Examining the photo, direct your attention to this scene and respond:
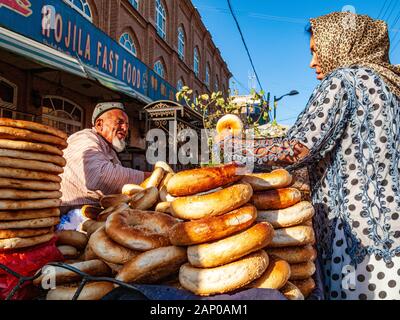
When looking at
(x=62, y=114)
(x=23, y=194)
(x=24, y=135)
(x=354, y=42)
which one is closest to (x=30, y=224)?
(x=23, y=194)

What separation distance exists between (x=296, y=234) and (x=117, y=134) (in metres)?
2.75

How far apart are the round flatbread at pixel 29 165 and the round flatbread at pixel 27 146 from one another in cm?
6

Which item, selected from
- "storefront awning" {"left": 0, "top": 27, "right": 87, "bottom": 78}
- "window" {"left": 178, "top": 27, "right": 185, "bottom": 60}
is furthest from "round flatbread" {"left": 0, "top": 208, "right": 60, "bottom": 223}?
"window" {"left": 178, "top": 27, "right": 185, "bottom": 60}

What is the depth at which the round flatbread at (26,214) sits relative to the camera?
4.91 feet

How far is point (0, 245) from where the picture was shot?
4.83ft

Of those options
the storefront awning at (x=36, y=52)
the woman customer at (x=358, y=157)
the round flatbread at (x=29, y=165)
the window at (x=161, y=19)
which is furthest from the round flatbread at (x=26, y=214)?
the window at (x=161, y=19)

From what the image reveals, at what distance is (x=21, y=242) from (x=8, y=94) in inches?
270

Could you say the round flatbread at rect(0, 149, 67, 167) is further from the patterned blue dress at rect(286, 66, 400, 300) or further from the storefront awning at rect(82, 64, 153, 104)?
the storefront awning at rect(82, 64, 153, 104)

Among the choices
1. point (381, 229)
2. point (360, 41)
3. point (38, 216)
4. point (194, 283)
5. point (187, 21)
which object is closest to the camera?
point (194, 283)

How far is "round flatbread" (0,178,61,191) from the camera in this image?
58.3 inches

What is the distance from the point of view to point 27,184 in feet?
5.09

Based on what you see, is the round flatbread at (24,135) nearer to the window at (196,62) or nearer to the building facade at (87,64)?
the building facade at (87,64)
